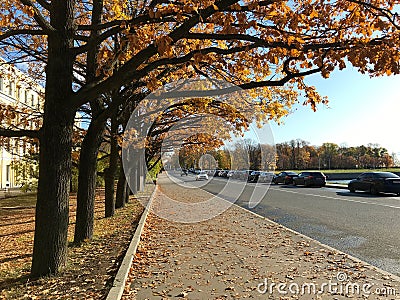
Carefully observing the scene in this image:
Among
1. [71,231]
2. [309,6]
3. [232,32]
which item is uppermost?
[309,6]

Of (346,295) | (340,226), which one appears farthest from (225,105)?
(346,295)

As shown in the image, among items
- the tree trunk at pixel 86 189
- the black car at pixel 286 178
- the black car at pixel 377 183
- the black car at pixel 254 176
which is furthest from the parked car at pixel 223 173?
the tree trunk at pixel 86 189

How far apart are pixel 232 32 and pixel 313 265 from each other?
4095 millimetres

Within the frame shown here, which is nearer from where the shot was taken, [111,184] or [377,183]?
[111,184]

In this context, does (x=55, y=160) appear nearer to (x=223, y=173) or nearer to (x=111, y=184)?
(x=111, y=184)

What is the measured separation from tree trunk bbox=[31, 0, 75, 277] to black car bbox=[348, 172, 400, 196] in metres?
20.3

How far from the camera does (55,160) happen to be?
612 cm

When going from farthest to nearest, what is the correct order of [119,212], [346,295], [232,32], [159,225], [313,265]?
1. [119,212]
2. [159,225]
3. [313,265]
4. [232,32]
5. [346,295]

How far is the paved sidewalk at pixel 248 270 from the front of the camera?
5.15 metres

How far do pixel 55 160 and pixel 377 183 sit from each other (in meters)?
20.9

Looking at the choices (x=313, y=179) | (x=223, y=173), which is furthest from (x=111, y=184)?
(x=223, y=173)

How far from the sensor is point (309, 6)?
7277 mm

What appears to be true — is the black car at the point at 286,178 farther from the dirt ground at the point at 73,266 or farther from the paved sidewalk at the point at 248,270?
the paved sidewalk at the point at 248,270

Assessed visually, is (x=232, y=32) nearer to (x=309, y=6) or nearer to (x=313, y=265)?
(x=309, y=6)
